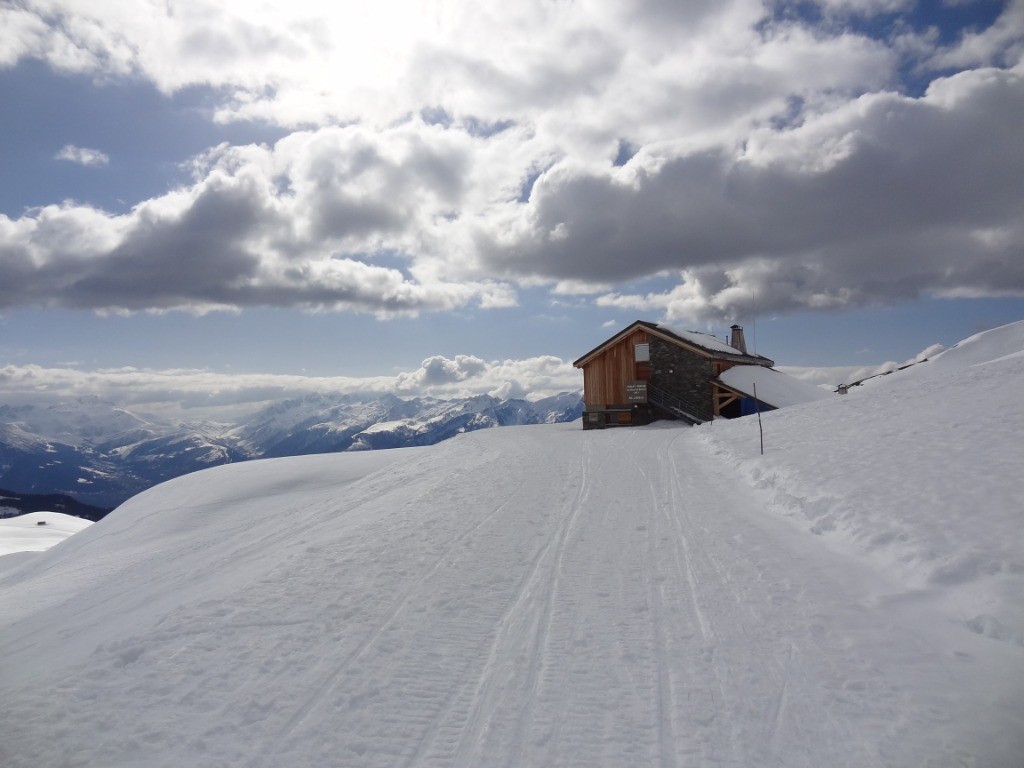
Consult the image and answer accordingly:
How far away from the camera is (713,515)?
35.6 ft

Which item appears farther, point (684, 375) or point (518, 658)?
point (684, 375)

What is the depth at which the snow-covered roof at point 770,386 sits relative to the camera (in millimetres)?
33062

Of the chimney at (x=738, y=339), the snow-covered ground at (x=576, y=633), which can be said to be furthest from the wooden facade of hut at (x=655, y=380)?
the snow-covered ground at (x=576, y=633)

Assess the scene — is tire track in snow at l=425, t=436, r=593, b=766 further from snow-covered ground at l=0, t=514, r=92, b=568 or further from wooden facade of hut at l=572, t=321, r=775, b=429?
snow-covered ground at l=0, t=514, r=92, b=568

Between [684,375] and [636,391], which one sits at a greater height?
[684,375]

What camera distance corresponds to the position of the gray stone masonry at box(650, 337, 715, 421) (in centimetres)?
3325

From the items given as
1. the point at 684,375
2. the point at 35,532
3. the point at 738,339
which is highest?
the point at 738,339

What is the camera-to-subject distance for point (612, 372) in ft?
118

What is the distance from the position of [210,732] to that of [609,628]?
3.93 m

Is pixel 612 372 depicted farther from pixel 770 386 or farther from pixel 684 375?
pixel 770 386

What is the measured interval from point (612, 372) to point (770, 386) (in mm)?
10200

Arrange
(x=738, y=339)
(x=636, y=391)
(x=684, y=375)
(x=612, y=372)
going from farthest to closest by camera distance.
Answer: (x=738, y=339)
(x=612, y=372)
(x=636, y=391)
(x=684, y=375)

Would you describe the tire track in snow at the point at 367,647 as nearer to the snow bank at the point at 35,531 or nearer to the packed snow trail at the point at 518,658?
the packed snow trail at the point at 518,658

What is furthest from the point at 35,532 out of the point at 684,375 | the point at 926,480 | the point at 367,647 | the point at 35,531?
the point at 926,480
